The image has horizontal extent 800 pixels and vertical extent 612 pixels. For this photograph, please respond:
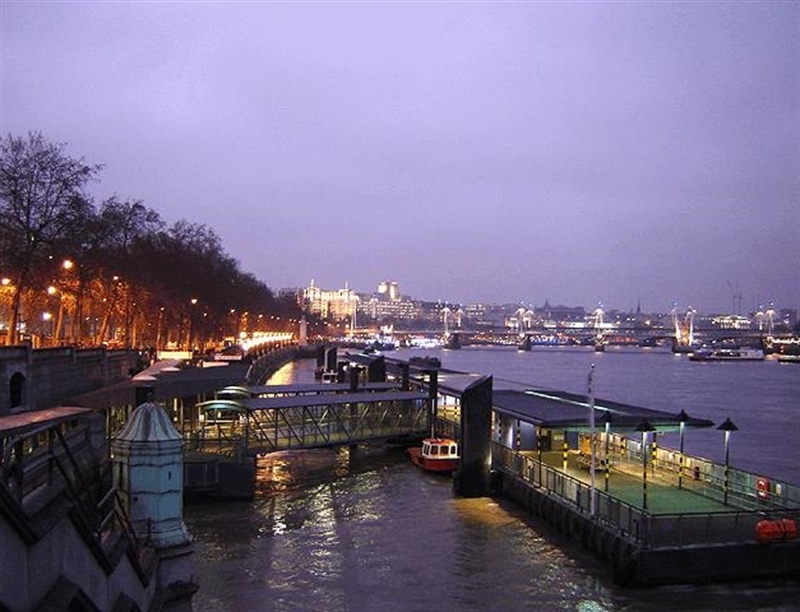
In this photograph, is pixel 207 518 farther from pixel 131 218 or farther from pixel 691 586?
pixel 131 218

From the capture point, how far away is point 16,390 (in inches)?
1298

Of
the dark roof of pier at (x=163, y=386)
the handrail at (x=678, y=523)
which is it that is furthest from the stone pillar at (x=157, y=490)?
the dark roof of pier at (x=163, y=386)

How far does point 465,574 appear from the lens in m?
26.1

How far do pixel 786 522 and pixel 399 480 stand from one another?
19345 millimetres

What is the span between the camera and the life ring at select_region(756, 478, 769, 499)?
27.7 metres

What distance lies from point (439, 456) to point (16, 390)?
1912 cm

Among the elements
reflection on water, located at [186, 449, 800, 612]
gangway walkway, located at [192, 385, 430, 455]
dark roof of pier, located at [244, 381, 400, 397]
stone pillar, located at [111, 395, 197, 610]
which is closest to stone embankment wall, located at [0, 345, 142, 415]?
gangway walkway, located at [192, 385, 430, 455]

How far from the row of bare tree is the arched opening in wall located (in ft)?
43.8

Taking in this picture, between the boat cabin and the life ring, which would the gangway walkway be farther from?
the life ring

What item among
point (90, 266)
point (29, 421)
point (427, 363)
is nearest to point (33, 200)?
point (90, 266)

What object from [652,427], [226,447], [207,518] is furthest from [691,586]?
[226,447]

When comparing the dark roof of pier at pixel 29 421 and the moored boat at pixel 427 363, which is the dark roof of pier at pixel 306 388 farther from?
the moored boat at pixel 427 363

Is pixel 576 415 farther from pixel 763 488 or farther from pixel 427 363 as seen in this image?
pixel 427 363

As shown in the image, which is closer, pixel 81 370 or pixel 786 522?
pixel 786 522
